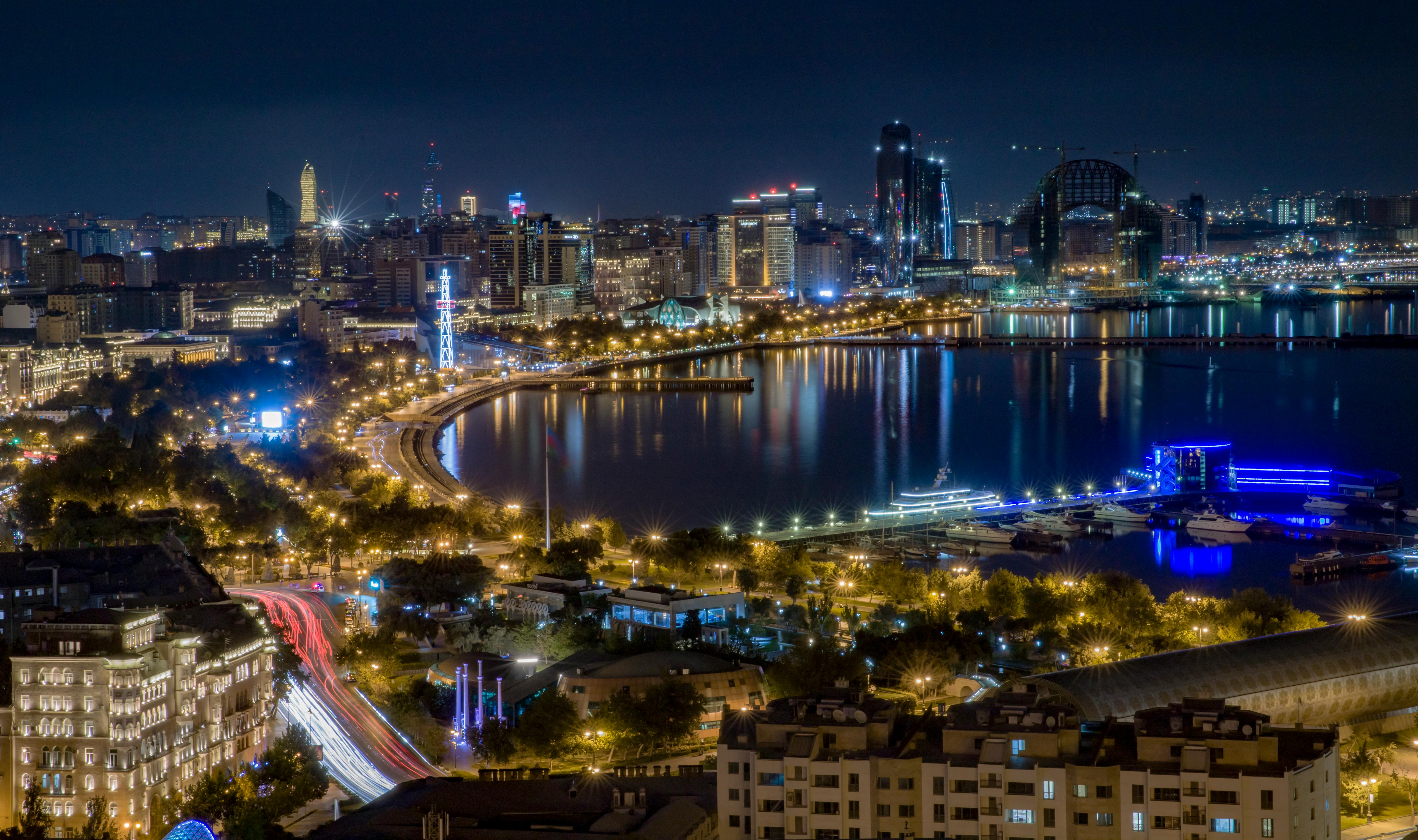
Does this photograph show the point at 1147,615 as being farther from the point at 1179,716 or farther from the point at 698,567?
the point at 1179,716

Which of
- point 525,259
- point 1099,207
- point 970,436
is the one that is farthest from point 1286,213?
point 970,436

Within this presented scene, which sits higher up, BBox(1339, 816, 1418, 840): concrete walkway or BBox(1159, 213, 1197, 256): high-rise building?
BBox(1159, 213, 1197, 256): high-rise building

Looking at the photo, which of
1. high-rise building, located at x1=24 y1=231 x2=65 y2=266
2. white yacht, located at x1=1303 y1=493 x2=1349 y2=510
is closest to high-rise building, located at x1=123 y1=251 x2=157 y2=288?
high-rise building, located at x1=24 y1=231 x2=65 y2=266

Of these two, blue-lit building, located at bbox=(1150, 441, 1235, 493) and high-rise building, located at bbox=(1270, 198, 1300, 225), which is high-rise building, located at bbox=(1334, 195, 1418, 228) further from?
blue-lit building, located at bbox=(1150, 441, 1235, 493)

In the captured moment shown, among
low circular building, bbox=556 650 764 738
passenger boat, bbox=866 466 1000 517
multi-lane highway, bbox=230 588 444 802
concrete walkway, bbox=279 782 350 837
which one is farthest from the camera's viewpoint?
passenger boat, bbox=866 466 1000 517

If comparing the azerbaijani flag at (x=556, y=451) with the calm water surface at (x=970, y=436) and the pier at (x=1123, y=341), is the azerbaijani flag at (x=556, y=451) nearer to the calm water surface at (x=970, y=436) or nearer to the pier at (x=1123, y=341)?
the calm water surface at (x=970, y=436)

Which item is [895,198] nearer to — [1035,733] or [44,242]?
[44,242]
